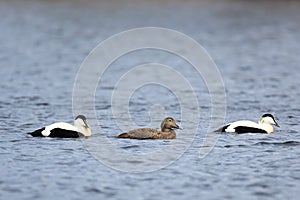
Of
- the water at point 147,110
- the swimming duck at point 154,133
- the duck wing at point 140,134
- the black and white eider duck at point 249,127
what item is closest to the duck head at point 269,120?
the black and white eider duck at point 249,127

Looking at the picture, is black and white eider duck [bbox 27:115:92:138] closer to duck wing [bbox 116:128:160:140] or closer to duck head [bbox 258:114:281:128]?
duck wing [bbox 116:128:160:140]

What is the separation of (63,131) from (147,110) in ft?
13.1

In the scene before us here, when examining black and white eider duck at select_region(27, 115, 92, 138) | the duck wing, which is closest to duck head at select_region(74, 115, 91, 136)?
black and white eider duck at select_region(27, 115, 92, 138)

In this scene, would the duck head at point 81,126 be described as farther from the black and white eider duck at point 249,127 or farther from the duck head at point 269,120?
the duck head at point 269,120

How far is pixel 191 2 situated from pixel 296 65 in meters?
31.7

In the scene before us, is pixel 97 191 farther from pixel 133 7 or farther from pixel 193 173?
pixel 133 7

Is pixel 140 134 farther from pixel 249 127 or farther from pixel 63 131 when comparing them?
pixel 249 127

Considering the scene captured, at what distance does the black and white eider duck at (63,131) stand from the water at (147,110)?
0.17 m

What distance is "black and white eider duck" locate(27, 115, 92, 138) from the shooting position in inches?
576

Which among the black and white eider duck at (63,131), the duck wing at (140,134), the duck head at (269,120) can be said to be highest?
the duck head at (269,120)

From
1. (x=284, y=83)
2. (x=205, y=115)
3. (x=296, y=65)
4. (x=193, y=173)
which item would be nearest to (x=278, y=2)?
(x=296, y=65)

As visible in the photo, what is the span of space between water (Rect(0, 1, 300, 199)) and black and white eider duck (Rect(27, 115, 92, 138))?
167 mm

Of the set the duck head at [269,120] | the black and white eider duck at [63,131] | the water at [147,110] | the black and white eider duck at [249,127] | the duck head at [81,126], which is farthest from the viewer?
the duck head at [269,120]

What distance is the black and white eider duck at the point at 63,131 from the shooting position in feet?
48.0
